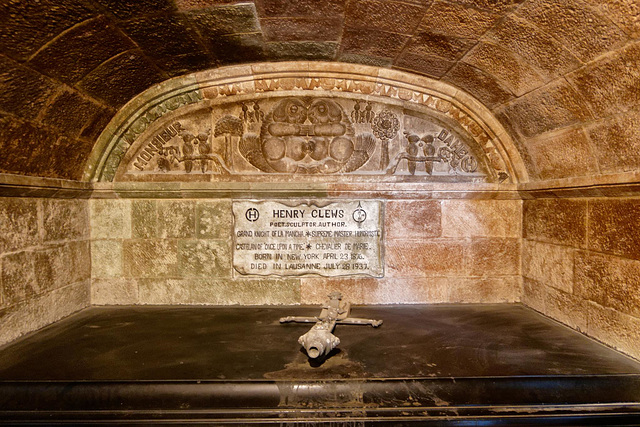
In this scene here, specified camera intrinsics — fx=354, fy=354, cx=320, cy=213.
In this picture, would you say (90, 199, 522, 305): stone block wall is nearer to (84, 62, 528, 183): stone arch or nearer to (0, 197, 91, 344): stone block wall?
(0, 197, 91, 344): stone block wall

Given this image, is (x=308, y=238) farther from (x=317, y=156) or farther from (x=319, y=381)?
(x=319, y=381)

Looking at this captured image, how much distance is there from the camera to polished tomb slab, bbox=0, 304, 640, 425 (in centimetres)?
212

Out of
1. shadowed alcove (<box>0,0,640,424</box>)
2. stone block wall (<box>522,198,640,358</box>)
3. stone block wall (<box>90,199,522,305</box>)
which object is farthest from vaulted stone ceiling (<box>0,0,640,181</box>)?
stone block wall (<box>90,199,522,305</box>)

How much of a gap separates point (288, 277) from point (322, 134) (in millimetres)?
1615

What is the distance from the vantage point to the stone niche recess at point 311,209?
385 cm

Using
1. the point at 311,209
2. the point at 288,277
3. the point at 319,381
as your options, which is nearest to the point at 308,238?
the point at 311,209

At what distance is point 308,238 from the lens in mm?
3889

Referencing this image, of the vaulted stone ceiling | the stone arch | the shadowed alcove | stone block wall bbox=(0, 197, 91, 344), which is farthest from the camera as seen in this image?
the stone arch

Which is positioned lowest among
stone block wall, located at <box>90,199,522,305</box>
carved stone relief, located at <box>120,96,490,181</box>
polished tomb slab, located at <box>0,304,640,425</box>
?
polished tomb slab, located at <box>0,304,640,425</box>

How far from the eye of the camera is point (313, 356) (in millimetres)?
2377

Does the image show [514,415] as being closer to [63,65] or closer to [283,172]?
[283,172]

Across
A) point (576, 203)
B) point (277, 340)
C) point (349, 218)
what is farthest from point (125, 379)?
point (576, 203)

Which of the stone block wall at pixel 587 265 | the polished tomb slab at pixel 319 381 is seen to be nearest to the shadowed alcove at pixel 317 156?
the stone block wall at pixel 587 265

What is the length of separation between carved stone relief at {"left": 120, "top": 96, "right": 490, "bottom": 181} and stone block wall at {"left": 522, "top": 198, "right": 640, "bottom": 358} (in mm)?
821
